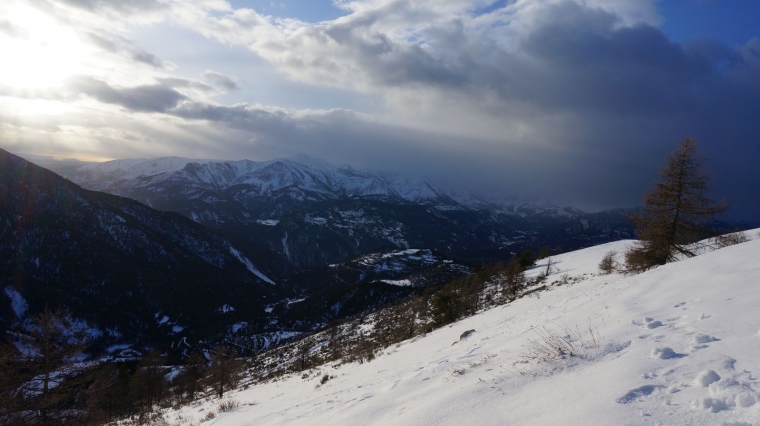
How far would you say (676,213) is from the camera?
1978cm

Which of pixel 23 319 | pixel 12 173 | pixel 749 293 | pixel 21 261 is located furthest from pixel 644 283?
pixel 12 173

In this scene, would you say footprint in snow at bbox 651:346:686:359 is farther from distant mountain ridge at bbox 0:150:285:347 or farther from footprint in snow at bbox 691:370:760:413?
distant mountain ridge at bbox 0:150:285:347

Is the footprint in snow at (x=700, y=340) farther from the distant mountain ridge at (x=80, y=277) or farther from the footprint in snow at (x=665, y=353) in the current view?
the distant mountain ridge at (x=80, y=277)

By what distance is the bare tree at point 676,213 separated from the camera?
1919 cm

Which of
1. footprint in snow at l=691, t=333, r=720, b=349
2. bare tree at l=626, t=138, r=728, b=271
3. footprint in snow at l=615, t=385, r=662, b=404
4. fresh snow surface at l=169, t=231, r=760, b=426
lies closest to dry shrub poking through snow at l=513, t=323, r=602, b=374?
fresh snow surface at l=169, t=231, r=760, b=426

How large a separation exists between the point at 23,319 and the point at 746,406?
702 feet

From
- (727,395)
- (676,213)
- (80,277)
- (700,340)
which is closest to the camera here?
(727,395)

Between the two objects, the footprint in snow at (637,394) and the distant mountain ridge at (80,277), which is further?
the distant mountain ridge at (80,277)

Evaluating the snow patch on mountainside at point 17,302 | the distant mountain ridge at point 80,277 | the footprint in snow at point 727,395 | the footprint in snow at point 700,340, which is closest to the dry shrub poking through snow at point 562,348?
the footprint in snow at point 700,340

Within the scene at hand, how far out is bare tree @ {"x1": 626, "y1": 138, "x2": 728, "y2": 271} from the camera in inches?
755

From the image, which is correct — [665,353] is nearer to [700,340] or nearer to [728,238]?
[700,340]

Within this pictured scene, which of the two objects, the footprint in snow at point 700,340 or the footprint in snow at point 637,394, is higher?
the footprint in snow at point 700,340

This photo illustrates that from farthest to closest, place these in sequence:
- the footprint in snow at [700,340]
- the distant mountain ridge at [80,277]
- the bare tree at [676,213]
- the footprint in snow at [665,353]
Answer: the distant mountain ridge at [80,277]
the bare tree at [676,213]
the footprint in snow at [700,340]
the footprint in snow at [665,353]

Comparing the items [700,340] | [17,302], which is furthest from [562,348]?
[17,302]
